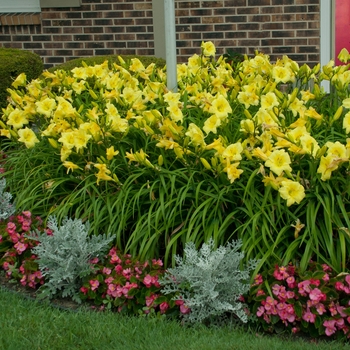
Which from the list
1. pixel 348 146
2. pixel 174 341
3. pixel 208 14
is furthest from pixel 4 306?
pixel 208 14

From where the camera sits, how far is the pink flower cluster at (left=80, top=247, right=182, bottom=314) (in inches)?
138

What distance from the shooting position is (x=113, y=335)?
3207mm

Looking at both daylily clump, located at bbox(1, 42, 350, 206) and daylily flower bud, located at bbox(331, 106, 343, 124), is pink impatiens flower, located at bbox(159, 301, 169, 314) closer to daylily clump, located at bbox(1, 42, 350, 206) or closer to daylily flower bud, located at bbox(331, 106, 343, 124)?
daylily clump, located at bbox(1, 42, 350, 206)

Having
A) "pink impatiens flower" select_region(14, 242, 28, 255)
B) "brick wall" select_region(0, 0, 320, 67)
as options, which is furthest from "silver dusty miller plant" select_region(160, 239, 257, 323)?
"brick wall" select_region(0, 0, 320, 67)

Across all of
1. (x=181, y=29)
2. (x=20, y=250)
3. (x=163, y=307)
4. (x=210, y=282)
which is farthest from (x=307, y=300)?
(x=181, y=29)

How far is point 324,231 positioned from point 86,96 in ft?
8.20

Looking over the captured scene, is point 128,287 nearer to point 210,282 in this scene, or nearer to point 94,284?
point 94,284

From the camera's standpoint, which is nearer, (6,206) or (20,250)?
(20,250)

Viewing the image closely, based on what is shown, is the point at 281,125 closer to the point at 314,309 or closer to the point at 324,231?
the point at 324,231

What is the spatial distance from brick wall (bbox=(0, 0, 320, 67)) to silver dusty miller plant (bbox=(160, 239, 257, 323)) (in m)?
5.44

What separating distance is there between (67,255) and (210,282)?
2.87 feet

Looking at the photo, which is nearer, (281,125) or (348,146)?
(348,146)

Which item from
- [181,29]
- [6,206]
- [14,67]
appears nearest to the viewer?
[6,206]

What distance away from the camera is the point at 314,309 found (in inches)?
130
